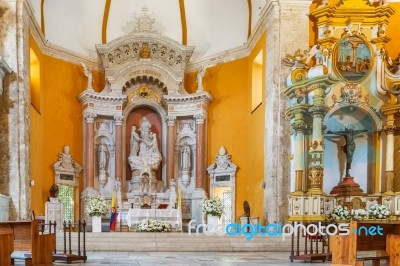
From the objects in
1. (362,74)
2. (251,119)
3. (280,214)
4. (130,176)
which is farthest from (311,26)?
(130,176)

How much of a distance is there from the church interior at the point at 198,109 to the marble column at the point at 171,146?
5 centimetres

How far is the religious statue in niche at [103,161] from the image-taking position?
66.4 ft

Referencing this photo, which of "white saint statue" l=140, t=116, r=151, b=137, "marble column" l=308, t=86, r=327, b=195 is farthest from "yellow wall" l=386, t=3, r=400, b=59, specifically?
"white saint statue" l=140, t=116, r=151, b=137

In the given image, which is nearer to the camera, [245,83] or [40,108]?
[40,108]

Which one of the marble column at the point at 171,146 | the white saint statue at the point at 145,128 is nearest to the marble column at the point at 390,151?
the marble column at the point at 171,146

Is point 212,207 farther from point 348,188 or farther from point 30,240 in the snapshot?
point 30,240

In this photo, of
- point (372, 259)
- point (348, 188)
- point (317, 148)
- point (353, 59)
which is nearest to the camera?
point (372, 259)

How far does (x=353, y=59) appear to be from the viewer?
52.1 ft

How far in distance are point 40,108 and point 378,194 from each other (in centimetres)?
1028

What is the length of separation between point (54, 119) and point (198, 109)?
4.72 meters

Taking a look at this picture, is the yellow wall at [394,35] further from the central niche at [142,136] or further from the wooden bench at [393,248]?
the wooden bench at [393,248]

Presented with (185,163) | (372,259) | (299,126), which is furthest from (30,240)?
(185,163)

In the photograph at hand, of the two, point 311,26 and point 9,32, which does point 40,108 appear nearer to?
point 9,32

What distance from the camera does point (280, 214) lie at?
1606cm
